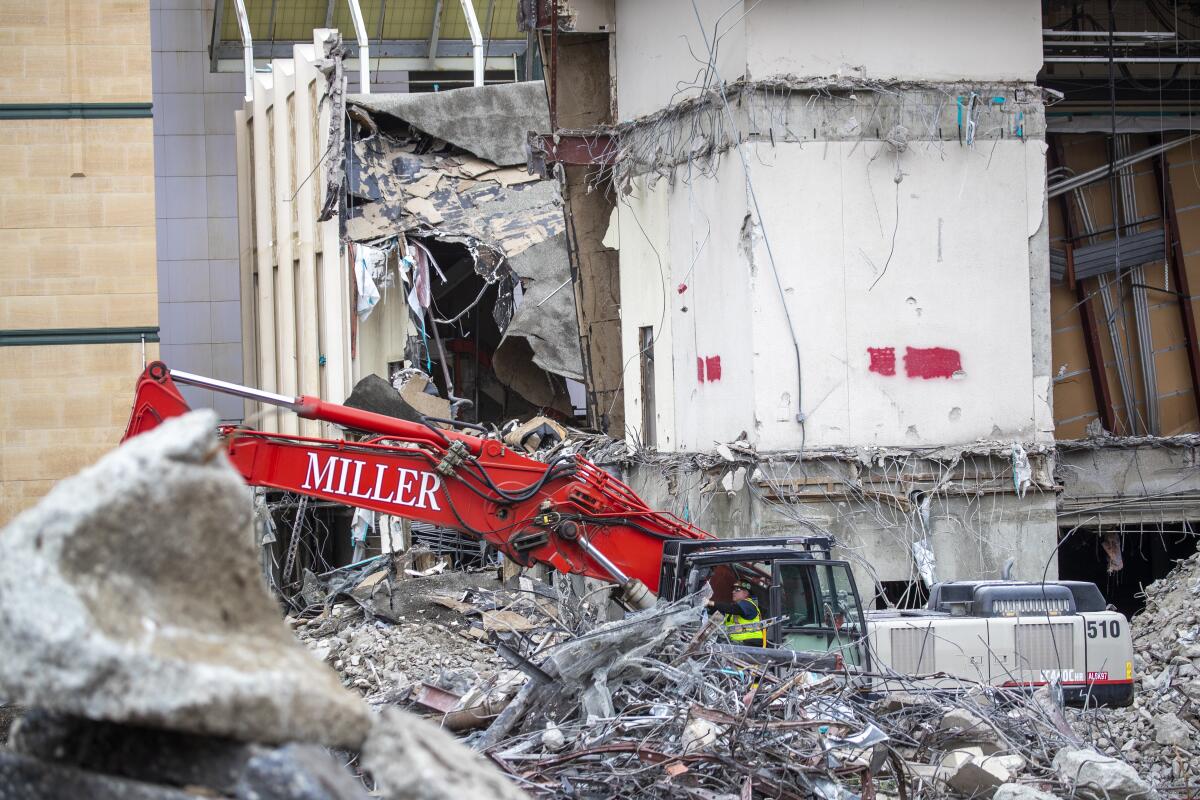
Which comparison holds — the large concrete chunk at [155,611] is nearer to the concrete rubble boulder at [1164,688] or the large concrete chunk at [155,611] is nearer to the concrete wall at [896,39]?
the concrete rubble boulder at [1164,688]

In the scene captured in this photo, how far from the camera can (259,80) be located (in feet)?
75.2

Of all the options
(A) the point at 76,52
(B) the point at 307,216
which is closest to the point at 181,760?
(A) the point at 76,52

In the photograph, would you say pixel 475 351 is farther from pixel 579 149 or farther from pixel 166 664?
pixel 166 664

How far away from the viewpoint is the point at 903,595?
45.4 ft

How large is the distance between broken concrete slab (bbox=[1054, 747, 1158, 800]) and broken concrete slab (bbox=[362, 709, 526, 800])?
17.2ft

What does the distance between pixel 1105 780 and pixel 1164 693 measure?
4.40m

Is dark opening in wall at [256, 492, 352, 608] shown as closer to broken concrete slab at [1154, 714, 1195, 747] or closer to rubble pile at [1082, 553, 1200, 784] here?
rubble pile at [1082, 553, 1200, 784]

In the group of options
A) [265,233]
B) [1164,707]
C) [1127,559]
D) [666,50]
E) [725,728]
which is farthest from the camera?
[265,233]

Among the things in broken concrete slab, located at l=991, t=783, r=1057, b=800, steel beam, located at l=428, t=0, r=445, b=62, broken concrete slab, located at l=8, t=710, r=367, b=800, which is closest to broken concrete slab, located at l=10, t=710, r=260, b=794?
broken concrete slab, located at l=8, t=710, r=367, b=800

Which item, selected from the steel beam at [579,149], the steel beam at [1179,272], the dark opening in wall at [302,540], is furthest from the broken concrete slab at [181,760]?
the steel beam at [1179,272]

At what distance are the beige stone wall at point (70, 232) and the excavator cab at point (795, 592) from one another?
1028 cm

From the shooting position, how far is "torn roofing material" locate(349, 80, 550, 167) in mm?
19453

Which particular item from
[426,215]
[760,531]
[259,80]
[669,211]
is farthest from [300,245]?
[760,531]

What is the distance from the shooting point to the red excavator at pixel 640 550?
9844 mm
